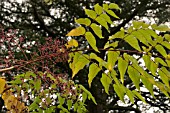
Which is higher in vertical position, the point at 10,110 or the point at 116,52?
the point at 116,52

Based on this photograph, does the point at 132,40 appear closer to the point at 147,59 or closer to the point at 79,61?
the point at 147,59

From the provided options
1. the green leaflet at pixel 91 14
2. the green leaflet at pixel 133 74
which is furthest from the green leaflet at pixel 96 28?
the green leaflet at pixel 133 74

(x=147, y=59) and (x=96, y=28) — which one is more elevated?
(x=96, y=28)

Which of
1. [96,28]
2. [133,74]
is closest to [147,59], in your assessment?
[133,74]

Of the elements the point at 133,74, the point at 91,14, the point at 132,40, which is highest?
the point at 91,14

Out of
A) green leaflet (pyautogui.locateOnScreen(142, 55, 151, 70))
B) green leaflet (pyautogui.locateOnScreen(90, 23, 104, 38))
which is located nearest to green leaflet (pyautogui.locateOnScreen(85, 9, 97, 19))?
green leaflet (pyautogui.locateOnScreen(90, 23, 104, 38))

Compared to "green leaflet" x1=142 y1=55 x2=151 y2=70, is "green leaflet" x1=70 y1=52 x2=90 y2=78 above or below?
above

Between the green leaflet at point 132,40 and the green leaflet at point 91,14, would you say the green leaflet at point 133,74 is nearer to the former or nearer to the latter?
the green leaflet at point 132,40

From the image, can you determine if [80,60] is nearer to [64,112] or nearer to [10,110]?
[10,110]

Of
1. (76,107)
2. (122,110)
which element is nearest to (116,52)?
(76,107)

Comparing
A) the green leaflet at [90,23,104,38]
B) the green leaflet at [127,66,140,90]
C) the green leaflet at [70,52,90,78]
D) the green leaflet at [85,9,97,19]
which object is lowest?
the green leaflet at [127,66,140,90]

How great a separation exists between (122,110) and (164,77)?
1189cm

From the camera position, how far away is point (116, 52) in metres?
1.42

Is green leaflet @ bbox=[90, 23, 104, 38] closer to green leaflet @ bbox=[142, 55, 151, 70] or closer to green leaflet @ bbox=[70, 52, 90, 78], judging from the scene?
green leaflet @ bbox=[70, 52, 90, 78]
